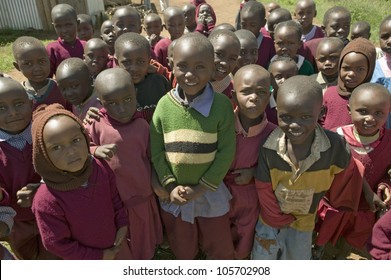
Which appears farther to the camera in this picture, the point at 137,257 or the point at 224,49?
the point at 224,49

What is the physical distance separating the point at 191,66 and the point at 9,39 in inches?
357

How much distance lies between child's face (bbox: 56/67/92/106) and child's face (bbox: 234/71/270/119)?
1118 mm

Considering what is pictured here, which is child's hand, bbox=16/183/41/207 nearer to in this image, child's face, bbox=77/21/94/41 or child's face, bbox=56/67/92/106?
child's face, bbox=56/67/92/106

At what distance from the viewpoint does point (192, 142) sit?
198cm

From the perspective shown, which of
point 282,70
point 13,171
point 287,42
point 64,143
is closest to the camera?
point 64,143

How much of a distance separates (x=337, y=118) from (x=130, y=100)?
1.41 m

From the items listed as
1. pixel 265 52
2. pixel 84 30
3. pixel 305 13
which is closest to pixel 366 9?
pixel 305 13

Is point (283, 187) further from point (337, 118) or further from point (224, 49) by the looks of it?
point (224, 49)

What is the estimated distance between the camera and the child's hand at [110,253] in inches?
77.3

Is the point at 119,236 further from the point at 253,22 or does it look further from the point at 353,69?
the point at 253,22

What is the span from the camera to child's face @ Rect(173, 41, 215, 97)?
1.87 m

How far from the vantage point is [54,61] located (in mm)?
3572

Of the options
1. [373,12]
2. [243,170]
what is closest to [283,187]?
[243,170]

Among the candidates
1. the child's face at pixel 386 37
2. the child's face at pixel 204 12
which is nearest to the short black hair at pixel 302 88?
the child's face at pixel 386 37
